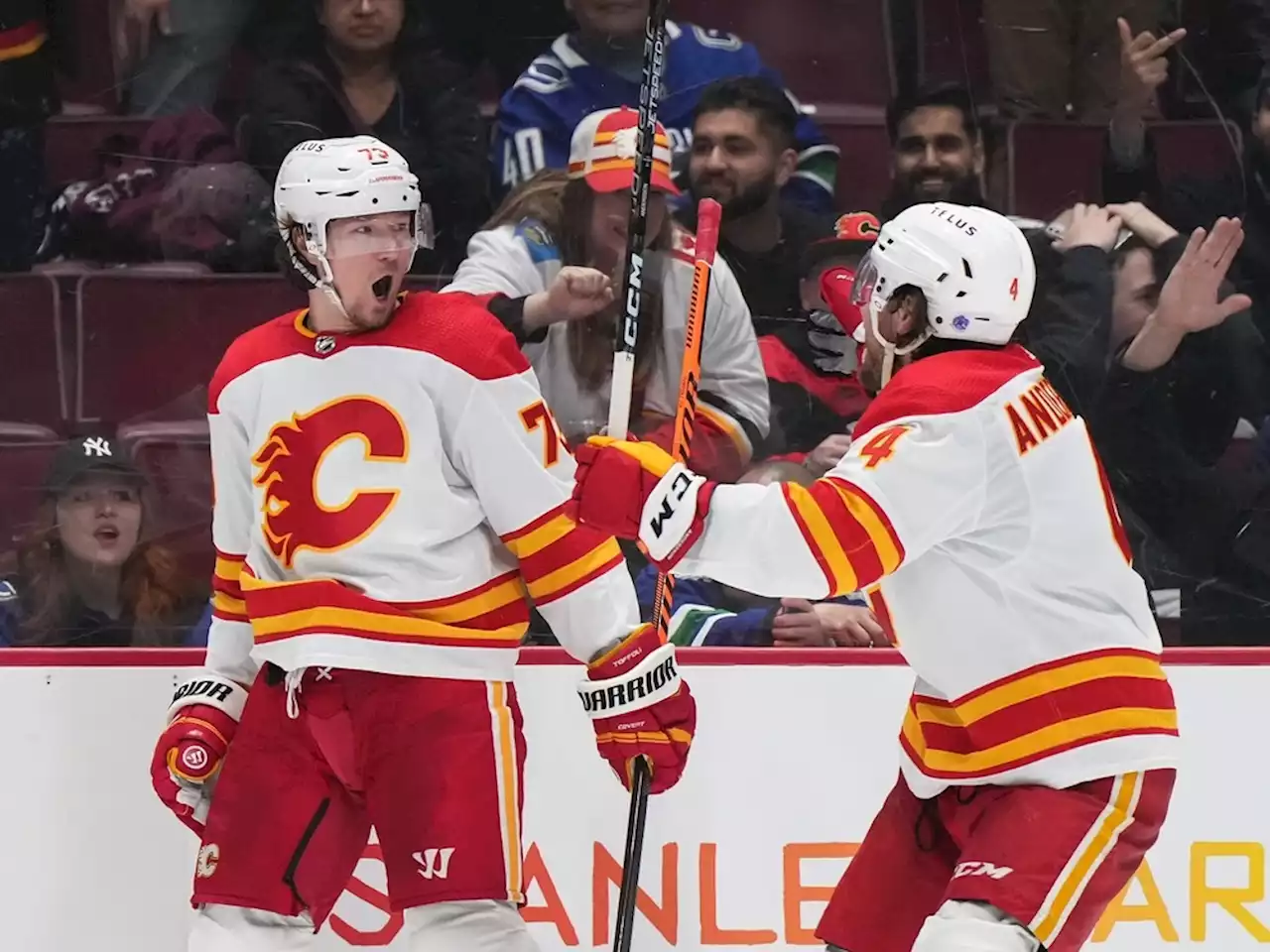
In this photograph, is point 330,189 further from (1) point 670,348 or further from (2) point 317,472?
(1) point 670,348

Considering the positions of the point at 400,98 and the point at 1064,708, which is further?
the point at 400,98

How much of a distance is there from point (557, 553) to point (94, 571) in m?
1.08

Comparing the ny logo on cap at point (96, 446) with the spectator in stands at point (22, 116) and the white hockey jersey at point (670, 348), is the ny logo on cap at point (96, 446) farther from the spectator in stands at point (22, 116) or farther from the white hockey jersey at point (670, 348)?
the white hockey jersey at point (670, 348)

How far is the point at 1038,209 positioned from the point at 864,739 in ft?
3.31

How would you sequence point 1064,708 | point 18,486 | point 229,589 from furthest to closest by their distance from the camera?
1. point 18,486
2. point 229,589
3. point 1064,708

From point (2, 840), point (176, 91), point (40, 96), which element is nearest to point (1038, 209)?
point (176, 91)

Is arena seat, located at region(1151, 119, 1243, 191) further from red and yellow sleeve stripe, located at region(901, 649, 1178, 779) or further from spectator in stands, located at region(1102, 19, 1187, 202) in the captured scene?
red and yellow sleeve stripe, located at region(901, 649, 1178, 779)

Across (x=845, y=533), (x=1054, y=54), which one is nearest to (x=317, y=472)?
(x=845, y=533)

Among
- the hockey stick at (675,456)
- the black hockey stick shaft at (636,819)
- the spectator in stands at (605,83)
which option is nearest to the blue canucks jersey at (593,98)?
the spectator in stands at (605,83)

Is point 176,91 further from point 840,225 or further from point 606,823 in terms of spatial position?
point 606,823

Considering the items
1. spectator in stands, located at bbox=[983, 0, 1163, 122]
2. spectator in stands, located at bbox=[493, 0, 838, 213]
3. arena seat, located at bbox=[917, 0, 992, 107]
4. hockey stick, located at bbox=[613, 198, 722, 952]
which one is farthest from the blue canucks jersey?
hockey stick, located at bbox=[613, 198, 722, 952]

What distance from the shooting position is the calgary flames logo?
6.78 feet

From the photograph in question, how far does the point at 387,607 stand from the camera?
2.07 m

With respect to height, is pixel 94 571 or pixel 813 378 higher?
pixel 813 378
